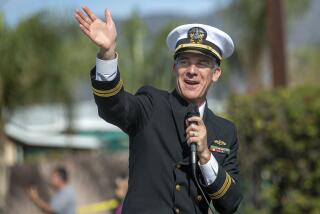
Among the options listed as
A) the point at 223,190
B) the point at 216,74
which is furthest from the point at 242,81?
the point at 223,190

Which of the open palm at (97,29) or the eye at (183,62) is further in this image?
the eye at (183,62)

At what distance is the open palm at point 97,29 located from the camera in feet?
11.8

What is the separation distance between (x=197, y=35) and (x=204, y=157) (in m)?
0.65

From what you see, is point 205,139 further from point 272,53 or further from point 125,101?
point 272,53

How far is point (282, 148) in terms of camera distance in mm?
10812

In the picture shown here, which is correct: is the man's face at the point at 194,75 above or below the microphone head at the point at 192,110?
above

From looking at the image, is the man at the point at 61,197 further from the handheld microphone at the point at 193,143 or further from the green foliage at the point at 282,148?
the handheld microphone at the point at 193,143

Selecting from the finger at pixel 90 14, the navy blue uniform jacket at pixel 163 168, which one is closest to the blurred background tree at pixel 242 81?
the navy blue uniform jacket at pixel 163 168

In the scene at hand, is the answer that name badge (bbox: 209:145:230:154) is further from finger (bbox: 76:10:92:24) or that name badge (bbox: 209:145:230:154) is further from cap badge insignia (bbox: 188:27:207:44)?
finger (bbox: 76:10:92:24)

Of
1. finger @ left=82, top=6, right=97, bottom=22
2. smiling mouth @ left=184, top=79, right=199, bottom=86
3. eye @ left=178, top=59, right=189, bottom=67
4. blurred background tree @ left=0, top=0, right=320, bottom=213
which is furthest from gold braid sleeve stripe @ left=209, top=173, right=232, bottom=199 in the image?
blurred background tree @ left=0, top=0, right=320, bottom=213

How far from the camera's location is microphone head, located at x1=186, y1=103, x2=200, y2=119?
12.4 feet

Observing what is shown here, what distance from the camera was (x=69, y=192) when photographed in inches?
428

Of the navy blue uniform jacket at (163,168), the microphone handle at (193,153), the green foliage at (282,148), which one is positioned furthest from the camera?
the green foliage at (282,148)

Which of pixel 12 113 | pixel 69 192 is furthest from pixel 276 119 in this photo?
pixel 12 113
